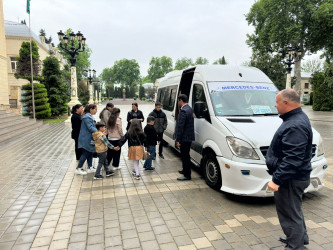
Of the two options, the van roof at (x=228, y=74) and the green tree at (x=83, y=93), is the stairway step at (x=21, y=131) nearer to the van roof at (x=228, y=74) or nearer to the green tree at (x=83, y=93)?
the van roof at (x=228, y=74)

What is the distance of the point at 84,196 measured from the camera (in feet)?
15.4

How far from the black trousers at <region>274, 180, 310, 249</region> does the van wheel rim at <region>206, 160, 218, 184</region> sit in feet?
6.62

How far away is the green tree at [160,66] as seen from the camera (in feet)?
371

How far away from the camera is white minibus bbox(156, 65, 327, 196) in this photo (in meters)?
4.01

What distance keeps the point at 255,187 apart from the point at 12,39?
39.8 meters

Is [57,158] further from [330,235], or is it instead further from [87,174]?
[330,235]

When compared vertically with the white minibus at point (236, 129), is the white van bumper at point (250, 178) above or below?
below

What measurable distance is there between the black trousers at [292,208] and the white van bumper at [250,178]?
1.19 meters

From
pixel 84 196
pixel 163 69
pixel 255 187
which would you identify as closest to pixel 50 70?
pixel 84 196

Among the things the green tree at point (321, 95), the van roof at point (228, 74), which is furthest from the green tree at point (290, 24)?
the van roof at point (228, 74)

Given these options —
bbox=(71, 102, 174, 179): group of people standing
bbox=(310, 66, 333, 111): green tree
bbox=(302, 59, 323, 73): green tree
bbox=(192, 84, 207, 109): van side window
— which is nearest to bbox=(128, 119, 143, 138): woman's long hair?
bbox=(71, 102, 174, 179): group of people standing

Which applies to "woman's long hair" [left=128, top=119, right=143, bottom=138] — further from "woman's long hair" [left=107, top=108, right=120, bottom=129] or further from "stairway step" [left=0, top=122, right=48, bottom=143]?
"stairway step" [left=0, top=122, right=48, bottom=143]

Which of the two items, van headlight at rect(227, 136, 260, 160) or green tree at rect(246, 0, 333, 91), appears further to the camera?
green tree at rect(246, 0, 333, 91)

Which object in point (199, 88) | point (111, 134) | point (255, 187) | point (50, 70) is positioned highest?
point (50, 70)
